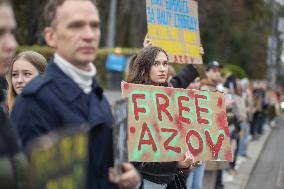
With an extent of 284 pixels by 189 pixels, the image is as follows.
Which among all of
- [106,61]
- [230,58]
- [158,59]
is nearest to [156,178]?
[158,59]

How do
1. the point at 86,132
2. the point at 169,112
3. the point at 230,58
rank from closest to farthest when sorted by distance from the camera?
the point at 86,132 → the point at 169,112 → the point at 230,58

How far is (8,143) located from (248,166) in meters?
11.2

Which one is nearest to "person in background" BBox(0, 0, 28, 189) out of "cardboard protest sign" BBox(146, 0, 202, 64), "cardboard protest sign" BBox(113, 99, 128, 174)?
"cardboard protest sign" BBox(113, 99, 128, 174)

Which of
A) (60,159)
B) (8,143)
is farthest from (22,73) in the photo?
(60,159)

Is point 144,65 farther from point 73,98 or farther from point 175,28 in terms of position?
point 73,98

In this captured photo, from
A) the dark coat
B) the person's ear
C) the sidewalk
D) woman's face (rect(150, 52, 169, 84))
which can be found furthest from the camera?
the sidewalk

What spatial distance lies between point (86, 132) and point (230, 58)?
47488 mm

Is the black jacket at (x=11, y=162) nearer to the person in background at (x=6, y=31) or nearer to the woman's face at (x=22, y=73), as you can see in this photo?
the person in background at (x=6, y=31)

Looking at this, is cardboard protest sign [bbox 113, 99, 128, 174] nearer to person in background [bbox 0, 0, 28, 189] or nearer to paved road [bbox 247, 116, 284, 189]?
person in background [bbox 0, 0, 28, 189]

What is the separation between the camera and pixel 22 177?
207cm

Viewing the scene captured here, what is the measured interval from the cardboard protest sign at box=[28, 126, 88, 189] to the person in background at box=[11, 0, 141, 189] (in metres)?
0.38

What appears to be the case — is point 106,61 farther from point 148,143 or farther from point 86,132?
point 86,132

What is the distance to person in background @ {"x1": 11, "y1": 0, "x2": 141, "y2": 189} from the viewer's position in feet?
8.66

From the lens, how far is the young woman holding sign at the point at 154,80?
4520mm
